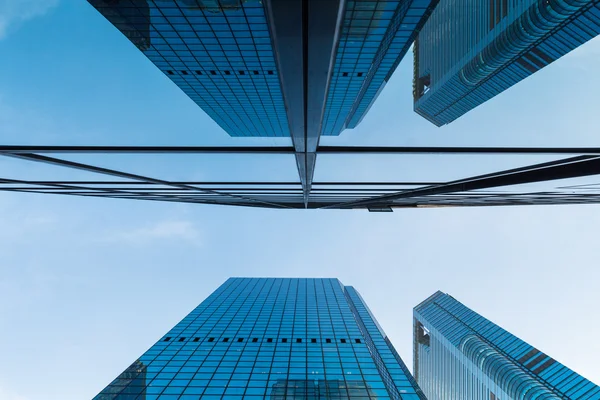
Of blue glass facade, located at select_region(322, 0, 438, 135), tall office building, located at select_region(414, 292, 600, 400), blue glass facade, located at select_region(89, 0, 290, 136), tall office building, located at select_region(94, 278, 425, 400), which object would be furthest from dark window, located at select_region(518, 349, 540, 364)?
blue glass facade, located at select_region(89, 0, 290, 136)

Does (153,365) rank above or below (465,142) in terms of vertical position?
below

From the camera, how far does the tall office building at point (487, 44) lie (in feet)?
183

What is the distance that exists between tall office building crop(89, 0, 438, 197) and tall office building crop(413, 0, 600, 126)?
22.3m

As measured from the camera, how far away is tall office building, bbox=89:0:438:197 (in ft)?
13.0

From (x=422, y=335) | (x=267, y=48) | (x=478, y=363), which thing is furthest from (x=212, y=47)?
(x=422, y=335)

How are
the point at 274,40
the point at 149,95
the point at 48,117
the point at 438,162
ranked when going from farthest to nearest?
the point at 438,162, the point at 149,95, the point at 48,117, the point at 274,40

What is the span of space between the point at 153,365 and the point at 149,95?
4767 cm

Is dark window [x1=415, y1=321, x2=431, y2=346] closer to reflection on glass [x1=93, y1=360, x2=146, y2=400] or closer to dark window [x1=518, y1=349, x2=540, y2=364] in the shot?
dark window [x1=518, y1=349, x2=540, y2=364]

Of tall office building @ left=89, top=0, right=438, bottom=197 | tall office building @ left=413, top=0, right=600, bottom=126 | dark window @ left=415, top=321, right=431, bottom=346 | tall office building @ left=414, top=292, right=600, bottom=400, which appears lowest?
dark window @ left=415, top=321, right=431, bottom=346

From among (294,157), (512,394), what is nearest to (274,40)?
(294,157)

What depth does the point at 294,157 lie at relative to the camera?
8.43m

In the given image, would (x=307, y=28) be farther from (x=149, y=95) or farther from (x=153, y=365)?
(x=153, y=365)

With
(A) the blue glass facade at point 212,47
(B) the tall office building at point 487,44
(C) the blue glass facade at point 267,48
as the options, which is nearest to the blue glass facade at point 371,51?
(C) the blue glass facade at point 267,48

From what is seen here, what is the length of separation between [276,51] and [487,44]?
7708 cm
